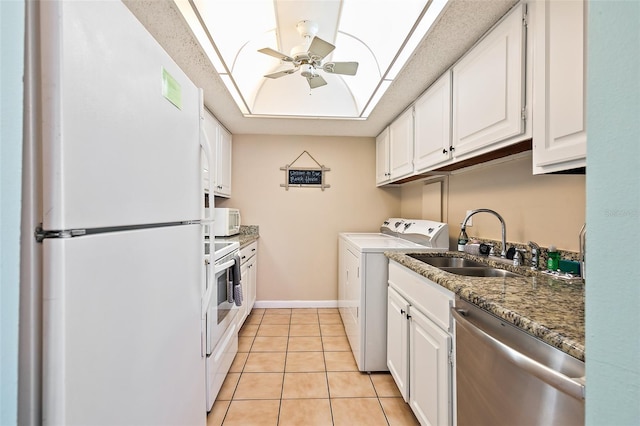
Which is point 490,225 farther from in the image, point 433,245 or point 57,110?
point 57,110

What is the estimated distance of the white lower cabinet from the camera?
4.11 ft

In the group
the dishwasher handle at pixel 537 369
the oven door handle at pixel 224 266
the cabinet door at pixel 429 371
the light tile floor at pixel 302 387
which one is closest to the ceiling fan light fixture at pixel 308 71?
the oven door handle at pixel 224 266

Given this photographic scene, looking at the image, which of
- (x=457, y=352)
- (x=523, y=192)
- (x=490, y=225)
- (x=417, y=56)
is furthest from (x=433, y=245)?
(x=417, y=56)

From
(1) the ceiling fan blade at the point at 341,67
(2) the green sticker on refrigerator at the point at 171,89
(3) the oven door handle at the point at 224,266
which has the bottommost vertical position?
(3) the oven door handle at the point at 224,266

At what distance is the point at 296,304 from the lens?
11.8 ft

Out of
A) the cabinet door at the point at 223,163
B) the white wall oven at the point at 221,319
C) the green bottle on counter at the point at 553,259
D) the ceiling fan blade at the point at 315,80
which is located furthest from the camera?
the cabinet door at the point at 223,163

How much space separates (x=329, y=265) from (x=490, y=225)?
2.10 m

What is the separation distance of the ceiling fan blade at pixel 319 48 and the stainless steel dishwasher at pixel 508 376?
5.25ft

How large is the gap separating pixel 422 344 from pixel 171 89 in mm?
1630

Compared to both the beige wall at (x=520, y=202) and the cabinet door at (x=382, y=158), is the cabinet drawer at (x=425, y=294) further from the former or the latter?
the cabinet door at (x=382, y=158)

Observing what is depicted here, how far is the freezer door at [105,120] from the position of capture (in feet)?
1.69

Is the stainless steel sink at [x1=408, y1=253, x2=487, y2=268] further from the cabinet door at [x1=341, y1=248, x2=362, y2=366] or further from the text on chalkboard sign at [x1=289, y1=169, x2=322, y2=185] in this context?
the text on chalkboard sign at [x1=289, y1=169, x2=322, y2=185]

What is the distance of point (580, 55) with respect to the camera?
3.19 feet

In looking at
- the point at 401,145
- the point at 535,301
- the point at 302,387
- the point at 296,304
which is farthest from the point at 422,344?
the point at 296,304
